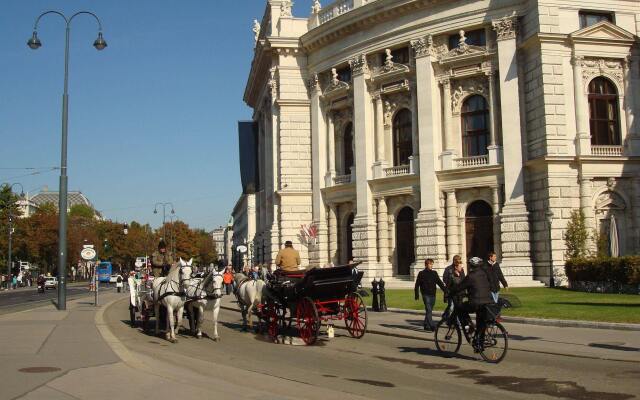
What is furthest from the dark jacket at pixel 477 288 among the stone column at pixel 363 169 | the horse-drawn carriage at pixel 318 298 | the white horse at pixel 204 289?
the stone column at pixel 363 169

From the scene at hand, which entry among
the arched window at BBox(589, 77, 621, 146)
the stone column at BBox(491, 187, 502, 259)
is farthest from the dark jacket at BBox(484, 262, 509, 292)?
the arched window at BBox(589, 77, 621, 146)

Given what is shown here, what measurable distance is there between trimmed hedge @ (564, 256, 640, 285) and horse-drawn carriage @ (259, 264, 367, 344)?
643 inches

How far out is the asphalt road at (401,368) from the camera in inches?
429

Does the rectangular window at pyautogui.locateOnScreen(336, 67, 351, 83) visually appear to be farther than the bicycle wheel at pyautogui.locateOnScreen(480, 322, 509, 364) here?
Yes

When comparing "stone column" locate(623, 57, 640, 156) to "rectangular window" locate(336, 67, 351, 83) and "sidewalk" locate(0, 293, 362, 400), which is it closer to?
"rectangular window" locate(336, 67, 351, 83)

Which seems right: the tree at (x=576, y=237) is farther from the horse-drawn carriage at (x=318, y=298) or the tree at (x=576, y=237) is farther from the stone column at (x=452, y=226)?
the horse-drawn carriage at (x=318, y=298)

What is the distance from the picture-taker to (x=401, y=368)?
44.1 feet

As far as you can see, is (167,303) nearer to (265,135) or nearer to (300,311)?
(300,311)

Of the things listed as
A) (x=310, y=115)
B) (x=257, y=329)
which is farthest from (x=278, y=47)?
(x=257, y=329)

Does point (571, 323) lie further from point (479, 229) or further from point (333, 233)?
point (333, 233)

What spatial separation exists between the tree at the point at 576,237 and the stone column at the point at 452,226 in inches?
255

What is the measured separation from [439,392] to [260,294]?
32.7 feet

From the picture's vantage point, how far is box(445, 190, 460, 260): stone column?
40.7 meters

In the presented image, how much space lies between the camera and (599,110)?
38.5 meters
